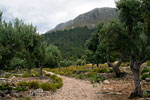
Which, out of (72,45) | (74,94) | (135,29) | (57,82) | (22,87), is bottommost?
(57,82)

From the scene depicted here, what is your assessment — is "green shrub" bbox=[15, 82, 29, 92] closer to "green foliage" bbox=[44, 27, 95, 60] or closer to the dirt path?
the dirt path

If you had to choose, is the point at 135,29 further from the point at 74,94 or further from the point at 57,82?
the point at 57,82

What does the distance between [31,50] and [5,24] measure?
897 centimetres

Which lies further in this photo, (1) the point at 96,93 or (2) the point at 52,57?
(2) the point at 52,57

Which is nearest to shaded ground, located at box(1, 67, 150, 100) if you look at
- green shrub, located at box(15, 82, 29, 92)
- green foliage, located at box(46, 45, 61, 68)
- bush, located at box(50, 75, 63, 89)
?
bush, located at box(50, 75, 63, 89)

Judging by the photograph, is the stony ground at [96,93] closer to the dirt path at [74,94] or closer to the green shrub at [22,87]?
the dirt path at [74,94]

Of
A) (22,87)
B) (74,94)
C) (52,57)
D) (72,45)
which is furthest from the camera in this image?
(72,45)

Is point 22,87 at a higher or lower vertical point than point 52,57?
lower

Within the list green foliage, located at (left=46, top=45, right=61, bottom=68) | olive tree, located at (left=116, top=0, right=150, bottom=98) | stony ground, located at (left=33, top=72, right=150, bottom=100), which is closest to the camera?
olive tree, located at (left=116, top=0, right=150, bottom=98)

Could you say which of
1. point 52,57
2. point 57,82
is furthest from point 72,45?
point 57,82

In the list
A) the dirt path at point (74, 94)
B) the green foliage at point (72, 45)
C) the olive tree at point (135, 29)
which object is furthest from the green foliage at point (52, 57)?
the green foliage at point (72, 45)

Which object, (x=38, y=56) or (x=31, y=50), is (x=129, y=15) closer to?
(x=31, y=50)

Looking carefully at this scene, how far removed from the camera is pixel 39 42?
22.1 meters

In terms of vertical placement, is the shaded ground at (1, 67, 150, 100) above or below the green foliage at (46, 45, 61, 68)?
below
